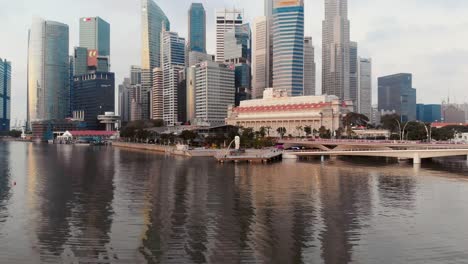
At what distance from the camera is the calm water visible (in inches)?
1110

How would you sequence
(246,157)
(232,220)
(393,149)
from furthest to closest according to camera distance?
(393,149)
(246,157)
(232,220)

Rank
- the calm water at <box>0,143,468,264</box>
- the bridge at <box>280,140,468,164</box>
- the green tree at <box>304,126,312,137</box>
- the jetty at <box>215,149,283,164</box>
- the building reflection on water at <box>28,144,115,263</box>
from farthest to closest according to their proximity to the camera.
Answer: the green tree at <box>304,126,312,137</box>, the jetty at <box>215,149,283,164</box>, the bridge at <box>280,140,468,164</box>, the building reflection on water at <box>28,144,115,263</box>, the calm water at <box>0,143,468,264</box>

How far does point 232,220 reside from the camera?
37781 mm

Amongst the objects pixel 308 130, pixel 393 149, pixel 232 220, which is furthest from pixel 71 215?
pixel 308 130

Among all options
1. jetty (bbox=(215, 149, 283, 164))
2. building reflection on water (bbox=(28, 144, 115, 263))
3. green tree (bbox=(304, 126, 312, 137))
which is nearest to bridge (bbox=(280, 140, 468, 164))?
jetty (bbox=(215, 149, 283, 164))

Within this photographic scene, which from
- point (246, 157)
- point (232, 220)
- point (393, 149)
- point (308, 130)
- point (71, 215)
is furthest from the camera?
point (308, 130)

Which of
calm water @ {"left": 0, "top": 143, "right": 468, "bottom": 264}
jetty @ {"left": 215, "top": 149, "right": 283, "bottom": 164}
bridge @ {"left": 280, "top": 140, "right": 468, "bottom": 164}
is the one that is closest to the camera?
calm water @ {"left": 0, "top": 143, "right": 468, "bottom": 264}

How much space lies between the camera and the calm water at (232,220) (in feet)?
92.5

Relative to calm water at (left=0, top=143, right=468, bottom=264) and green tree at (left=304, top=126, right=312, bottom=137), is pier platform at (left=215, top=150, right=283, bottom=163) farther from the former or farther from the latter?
green tree at (left=304, top=126, right=312, bottom=137)

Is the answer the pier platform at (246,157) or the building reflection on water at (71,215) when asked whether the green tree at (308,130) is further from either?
the building reflection on water at (71,215)

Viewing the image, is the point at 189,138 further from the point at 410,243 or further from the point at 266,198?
the point at 410,243

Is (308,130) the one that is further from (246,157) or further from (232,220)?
(232,220)

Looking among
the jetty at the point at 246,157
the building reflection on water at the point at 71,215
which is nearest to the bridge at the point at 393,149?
the jetty at the point at 246,157

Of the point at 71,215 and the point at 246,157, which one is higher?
the point at 246,157
